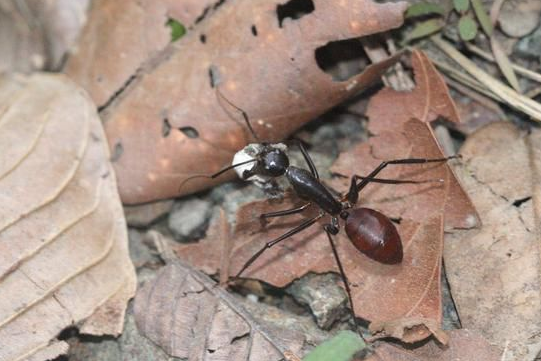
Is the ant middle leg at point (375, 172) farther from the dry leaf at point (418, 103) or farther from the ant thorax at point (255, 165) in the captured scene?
the ant thorax at point (255, 165)

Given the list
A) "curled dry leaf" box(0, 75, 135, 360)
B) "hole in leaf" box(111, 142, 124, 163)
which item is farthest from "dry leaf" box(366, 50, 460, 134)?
"curled dry leaf" box(0, 75, 135, 360)

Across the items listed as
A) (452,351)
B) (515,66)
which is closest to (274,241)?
(452,351)

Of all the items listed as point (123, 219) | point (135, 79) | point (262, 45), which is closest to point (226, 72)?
point (262, 45)

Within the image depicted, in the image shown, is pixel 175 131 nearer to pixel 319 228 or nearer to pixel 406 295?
pixel 319 228

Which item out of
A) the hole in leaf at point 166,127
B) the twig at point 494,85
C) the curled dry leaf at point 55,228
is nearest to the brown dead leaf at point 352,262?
the curled dry leaf at point 55,228

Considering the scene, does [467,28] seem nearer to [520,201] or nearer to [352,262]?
[520,201]

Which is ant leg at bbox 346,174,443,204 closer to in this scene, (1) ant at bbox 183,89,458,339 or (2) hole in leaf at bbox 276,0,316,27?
(1) ant at bbox 183,89,458,339
